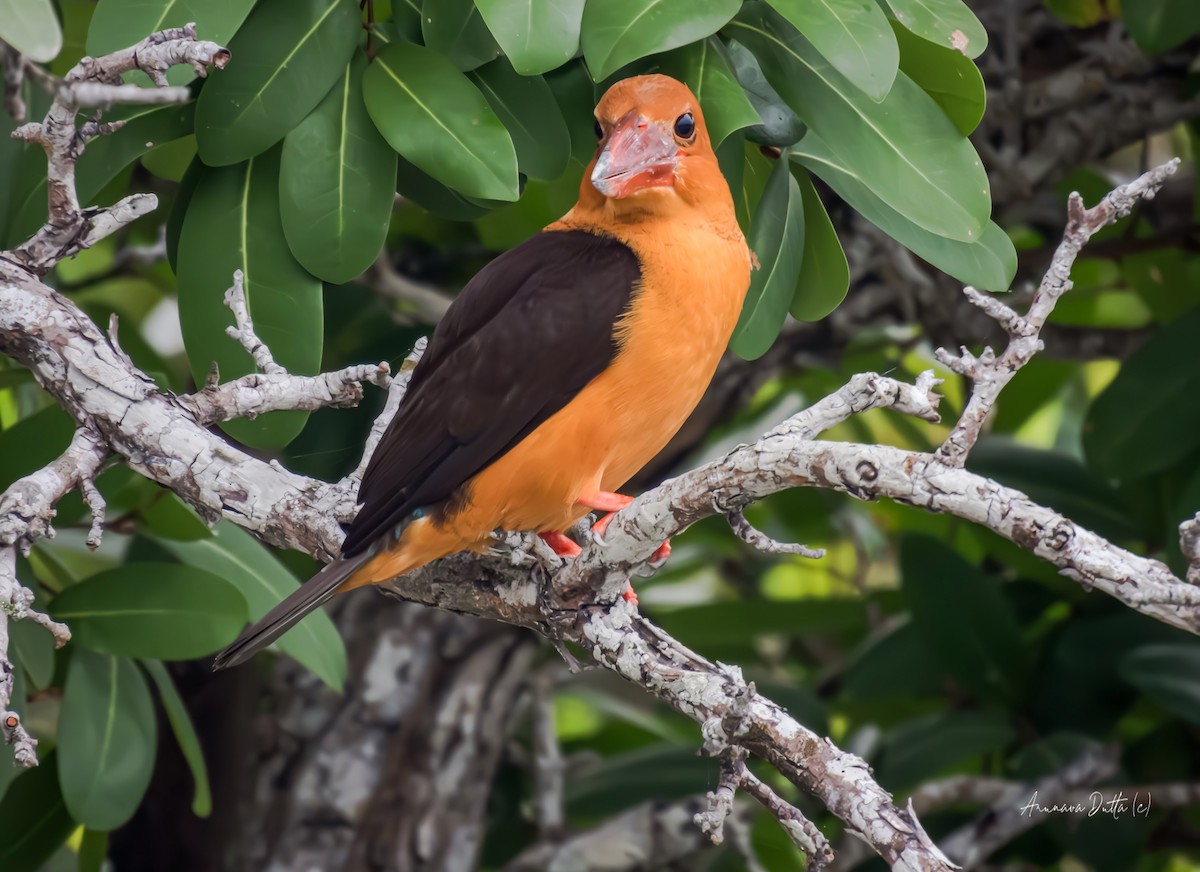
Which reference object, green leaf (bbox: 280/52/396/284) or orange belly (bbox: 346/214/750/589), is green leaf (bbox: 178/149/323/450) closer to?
green leaf (bbox: 280/52/396/284)

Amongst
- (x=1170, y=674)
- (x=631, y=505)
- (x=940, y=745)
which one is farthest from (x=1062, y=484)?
(x=631, y=505)

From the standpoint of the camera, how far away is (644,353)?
7.52 feet

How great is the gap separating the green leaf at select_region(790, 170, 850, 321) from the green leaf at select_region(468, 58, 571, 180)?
47cm

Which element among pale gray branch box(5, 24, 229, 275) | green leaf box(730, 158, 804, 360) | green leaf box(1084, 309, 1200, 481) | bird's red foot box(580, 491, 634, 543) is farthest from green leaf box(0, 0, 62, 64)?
green leaf box(1084, 309, 1200, 481)

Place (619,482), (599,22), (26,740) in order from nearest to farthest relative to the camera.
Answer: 1. (26,740)
2. (599,22)
3. (619,482)

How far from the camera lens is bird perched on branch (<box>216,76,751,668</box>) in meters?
2.26

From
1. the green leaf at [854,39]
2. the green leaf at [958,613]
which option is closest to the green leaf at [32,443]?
the green leaf at [854,39]

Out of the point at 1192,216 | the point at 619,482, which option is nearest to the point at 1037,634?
the point at 1192,216

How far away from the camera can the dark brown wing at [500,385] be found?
2268mm

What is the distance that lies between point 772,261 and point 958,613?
5.79 feet

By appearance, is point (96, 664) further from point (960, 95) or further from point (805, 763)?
point (960, 95)

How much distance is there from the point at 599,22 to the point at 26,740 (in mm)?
1262

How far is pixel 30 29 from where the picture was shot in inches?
71.1

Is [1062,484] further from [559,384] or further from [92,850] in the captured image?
[92,850]
